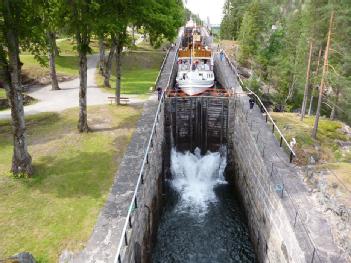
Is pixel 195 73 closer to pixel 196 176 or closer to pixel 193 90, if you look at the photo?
pixel 193 90

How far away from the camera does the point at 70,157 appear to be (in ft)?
54.2

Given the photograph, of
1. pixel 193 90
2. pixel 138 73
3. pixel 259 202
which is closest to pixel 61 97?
pixel 193 90

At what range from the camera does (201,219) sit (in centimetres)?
1867

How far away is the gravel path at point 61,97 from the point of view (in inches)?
933

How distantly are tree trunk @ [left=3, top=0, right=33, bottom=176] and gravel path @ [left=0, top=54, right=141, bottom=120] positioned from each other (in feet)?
27.3

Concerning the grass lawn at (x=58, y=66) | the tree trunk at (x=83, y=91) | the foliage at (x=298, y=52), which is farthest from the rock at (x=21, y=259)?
the grass lawn at (x=58, y=66)

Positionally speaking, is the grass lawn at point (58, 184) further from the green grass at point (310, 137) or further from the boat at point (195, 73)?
the green grass at point (310, 137)

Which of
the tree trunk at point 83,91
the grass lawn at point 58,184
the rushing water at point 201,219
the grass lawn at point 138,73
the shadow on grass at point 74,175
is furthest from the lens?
the grass lawn at point 138,73

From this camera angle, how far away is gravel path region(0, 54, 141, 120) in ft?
77.8

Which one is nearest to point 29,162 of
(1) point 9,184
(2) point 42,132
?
(1) point 9,184

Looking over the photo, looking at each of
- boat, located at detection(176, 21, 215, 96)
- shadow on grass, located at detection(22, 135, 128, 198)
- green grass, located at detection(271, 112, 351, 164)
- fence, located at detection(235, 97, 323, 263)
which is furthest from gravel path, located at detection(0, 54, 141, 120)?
green grass, located at detection(271, 112, 351, 164)

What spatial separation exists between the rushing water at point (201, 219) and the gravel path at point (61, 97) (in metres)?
6.94

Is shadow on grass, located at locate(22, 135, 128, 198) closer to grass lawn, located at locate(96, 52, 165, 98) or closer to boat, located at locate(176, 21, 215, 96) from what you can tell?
grass lawn, located at locate(96, 52, 165, 98)

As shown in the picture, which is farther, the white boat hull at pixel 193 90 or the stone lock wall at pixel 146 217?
the white boat hull at pixel 193 90
